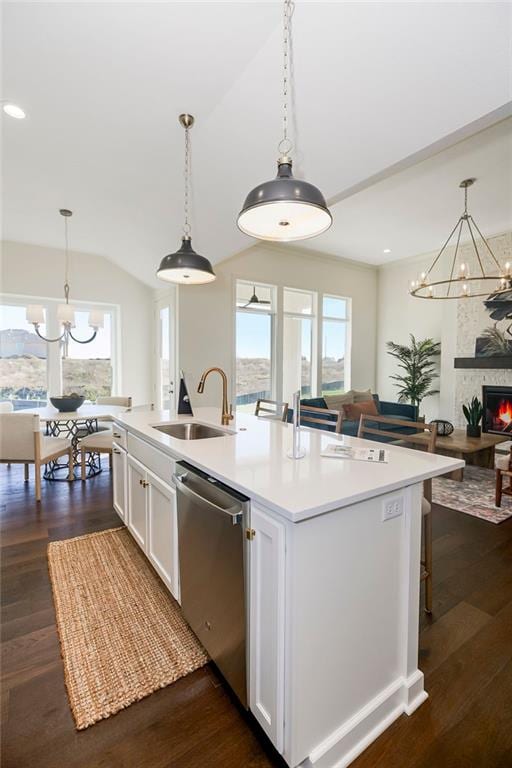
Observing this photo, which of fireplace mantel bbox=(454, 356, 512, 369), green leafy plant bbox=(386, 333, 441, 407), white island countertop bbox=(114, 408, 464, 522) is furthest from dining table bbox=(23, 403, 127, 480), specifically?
fireplace mantel bbox=(454, 356, 512, 369)

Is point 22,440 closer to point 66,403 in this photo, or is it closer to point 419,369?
point 66,403

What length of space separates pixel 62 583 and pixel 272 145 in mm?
3216

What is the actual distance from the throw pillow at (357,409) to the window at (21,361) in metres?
4.58

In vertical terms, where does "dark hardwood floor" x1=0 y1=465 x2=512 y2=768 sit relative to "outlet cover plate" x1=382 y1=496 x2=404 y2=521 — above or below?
below

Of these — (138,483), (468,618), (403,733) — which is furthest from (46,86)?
(468,618)

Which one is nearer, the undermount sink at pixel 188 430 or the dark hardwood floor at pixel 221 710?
the dark hardwood floor at pixel 221 710

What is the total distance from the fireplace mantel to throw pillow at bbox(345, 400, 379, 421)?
1524mm

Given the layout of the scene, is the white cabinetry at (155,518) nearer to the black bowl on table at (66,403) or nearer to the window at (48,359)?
the black bowl on table at (66,403)

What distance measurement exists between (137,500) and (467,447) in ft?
11.7

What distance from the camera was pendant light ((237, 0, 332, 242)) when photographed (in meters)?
1.37

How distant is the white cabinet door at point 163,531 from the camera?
1757 millimetres

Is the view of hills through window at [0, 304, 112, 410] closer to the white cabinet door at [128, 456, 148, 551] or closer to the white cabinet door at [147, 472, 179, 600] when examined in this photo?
the white cabinet door at [128, 456, 148, 551]

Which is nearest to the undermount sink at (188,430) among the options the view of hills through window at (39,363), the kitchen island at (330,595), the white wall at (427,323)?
the kitchen island at (330,595)

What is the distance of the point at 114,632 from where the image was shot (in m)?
1.74
